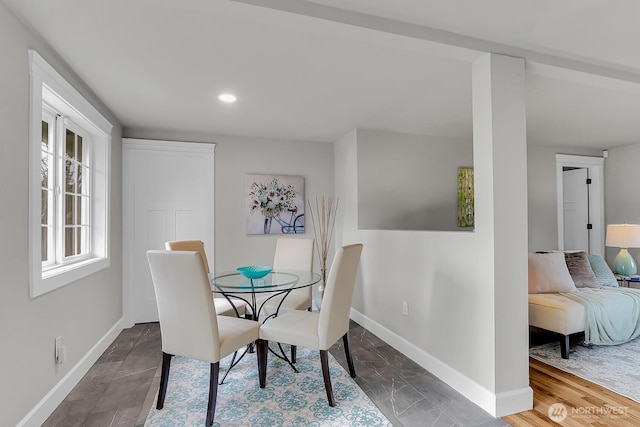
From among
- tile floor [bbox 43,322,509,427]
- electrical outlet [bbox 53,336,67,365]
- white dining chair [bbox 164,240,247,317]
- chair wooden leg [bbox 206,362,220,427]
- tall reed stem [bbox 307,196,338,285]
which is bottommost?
tile floor [bbox 43,322,509,427]

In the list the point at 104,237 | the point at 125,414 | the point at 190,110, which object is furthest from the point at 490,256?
the point at 104,237

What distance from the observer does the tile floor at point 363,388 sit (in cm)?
198

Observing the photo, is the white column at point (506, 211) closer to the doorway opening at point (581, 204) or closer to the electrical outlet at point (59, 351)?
the electrical outlet at point (59, 351)

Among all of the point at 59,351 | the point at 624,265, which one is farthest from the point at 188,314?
the point at 624,265

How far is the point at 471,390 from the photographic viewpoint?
7.13 feet

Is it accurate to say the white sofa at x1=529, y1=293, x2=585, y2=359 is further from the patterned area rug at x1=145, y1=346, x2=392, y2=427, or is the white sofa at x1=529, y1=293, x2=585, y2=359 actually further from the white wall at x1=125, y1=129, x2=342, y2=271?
the white wall at x1=125, y1=129, x2=342, y2=271

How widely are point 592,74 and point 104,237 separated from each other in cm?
414

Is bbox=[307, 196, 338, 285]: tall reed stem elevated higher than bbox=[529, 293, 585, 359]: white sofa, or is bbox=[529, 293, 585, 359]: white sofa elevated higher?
bbox=[307, 196, 338, 285]: tall reed stem

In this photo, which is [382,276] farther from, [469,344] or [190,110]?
[190,110]

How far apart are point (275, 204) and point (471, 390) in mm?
2848

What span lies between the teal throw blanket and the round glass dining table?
92.6 inches

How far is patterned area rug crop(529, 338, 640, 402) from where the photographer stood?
2.35 metres

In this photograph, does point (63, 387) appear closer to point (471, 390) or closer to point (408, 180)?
point (471, 390)

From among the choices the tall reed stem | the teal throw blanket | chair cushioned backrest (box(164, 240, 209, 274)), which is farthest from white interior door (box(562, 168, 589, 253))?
chair cushioned backrest (box(164, 240, 209, 274))
